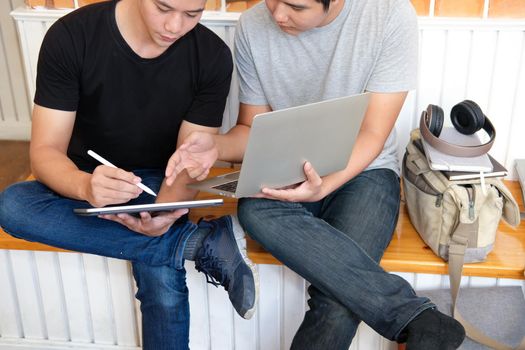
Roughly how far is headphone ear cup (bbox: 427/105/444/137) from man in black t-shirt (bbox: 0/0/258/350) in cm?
48

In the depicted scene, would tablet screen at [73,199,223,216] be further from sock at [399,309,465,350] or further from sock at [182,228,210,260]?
sock at [399,309,465,350]

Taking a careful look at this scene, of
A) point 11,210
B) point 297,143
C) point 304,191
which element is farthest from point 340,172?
point 11,210

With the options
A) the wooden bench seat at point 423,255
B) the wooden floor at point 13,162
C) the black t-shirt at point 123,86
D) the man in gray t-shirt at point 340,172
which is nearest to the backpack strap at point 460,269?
the wooden bench seat at point 423,255

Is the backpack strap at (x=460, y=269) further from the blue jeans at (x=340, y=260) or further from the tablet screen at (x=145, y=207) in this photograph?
the tablet screen at (x=145, y=207)

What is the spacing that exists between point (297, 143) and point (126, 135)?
0.46 m

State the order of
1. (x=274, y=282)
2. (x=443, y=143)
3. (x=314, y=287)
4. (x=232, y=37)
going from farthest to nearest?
(x=232, y=37)
(x=274, y=282)
(x=443, y=143)
(x=314, y=287)

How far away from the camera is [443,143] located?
1593 millimetres

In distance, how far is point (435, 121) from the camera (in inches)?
64.2

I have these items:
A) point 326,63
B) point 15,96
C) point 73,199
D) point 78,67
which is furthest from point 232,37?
point 15,96

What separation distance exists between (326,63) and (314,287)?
0.51 metres

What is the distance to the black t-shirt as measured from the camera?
4.95ft

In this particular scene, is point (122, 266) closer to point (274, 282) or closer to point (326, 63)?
point (274, 282)

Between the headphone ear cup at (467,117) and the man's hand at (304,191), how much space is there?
0.40m

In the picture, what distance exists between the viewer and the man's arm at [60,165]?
1371 millimetres
